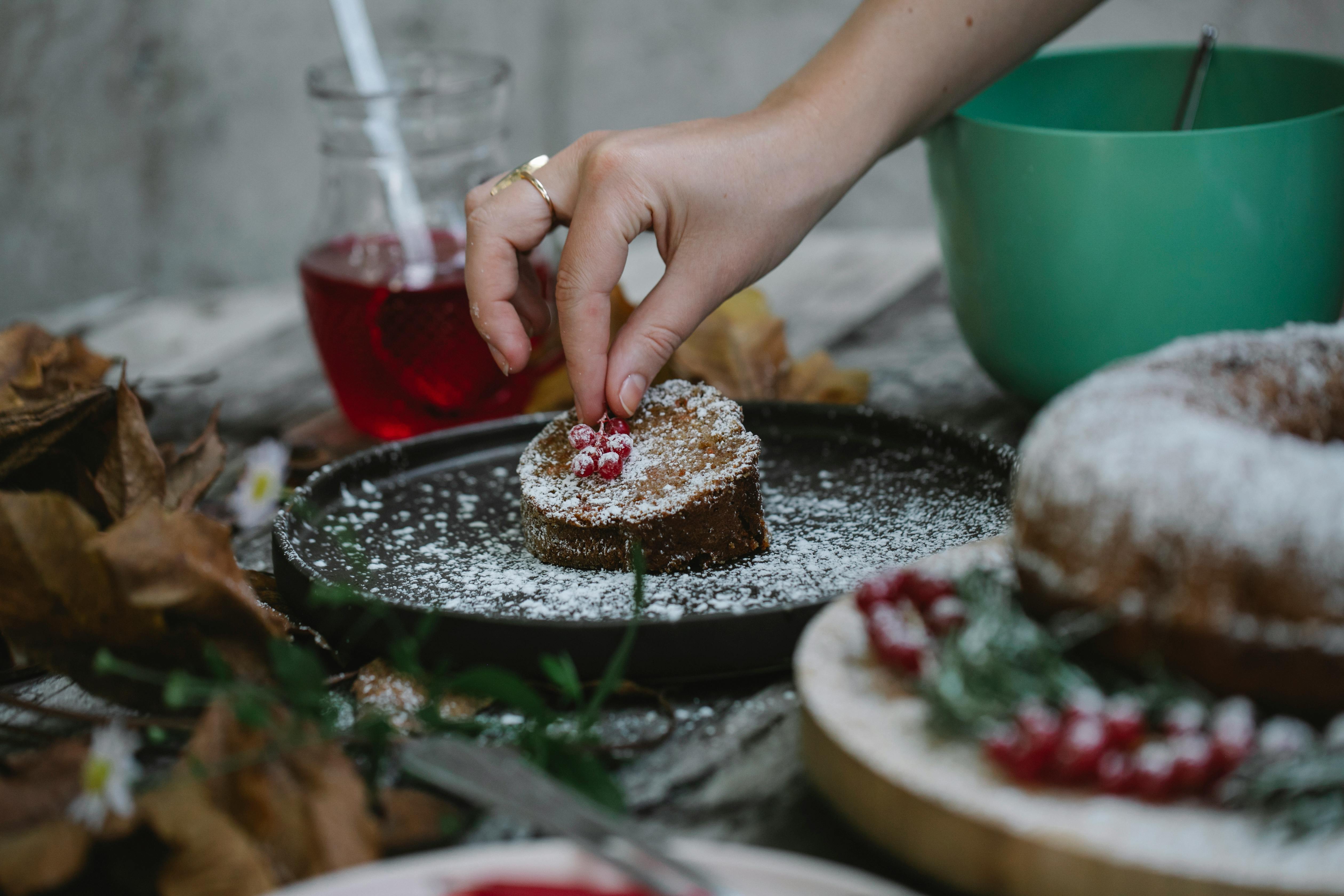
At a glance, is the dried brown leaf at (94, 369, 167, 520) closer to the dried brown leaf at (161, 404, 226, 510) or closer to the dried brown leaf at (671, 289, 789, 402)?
the dried brown leaf at (161, 404, 226, 510)

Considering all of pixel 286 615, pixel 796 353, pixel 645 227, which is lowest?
pixel 796 353

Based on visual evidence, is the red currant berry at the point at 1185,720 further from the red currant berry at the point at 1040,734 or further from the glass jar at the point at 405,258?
the glass jar at the point at 405,258

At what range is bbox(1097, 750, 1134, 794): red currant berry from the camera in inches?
21.3

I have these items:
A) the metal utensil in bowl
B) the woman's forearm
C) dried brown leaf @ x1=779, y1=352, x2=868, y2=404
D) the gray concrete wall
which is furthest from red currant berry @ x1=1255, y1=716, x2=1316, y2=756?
the gray concrete wall

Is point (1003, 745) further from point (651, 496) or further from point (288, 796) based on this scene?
point (651, 496)

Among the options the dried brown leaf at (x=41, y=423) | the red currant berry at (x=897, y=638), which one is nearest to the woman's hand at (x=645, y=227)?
the dried brown leaf at (x=41, y=423)

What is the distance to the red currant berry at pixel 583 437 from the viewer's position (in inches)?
40.9

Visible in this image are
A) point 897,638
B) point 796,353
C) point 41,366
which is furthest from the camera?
point 796,353

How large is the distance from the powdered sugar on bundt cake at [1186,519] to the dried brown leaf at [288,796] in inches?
15.6

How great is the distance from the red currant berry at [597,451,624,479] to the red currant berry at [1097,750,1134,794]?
0.55 metres

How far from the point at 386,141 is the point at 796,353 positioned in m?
0.59

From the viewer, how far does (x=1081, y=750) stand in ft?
1.77

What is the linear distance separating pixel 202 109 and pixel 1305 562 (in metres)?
2.74

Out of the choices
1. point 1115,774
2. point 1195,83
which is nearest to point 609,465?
point 1115,774
